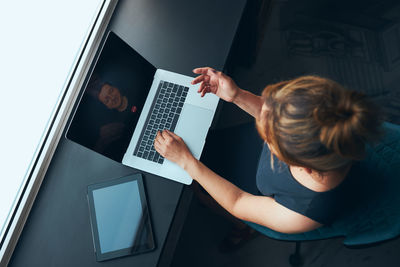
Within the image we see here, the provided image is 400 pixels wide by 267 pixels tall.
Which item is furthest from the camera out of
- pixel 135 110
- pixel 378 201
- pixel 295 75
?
pixel 295 75

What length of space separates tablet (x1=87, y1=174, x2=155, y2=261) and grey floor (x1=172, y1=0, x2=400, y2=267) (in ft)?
2.34

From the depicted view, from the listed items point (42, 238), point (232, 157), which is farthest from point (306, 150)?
point (42, 238)

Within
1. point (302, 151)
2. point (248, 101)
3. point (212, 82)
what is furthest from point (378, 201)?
point (212, 82)

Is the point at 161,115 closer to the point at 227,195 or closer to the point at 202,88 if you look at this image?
the point at 202,88

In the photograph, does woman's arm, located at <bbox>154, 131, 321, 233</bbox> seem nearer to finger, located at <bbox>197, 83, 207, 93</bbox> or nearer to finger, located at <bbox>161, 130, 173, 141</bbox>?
finger, located at <bbox>161, 130, 173, 141</bbox>

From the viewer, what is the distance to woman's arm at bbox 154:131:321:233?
0.85 meters

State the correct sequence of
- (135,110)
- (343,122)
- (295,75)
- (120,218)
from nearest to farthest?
1. (343,122)
2. (120,218)
3. (135,110)
4. (295,75)

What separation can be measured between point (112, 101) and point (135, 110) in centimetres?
10

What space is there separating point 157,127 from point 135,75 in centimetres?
20

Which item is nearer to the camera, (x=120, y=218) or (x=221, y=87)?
(x=120, y=218)

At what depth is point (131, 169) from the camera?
38.9 inches

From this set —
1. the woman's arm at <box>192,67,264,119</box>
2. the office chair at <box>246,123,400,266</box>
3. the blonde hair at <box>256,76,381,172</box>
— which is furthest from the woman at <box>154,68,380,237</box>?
the woman's arm at <box>192,67,264,119</box>

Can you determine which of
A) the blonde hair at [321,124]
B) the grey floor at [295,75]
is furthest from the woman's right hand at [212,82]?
the grey floor at [295,75]

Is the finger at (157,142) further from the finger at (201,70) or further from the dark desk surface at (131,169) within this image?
the finger at (201,70)
